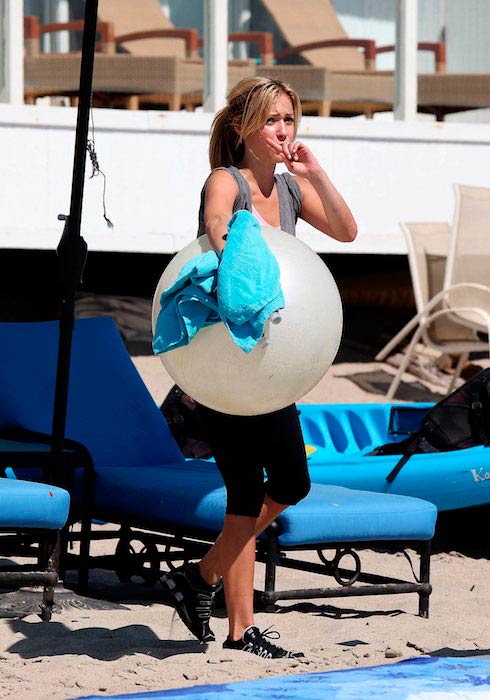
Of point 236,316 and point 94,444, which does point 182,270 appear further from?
point 94,444

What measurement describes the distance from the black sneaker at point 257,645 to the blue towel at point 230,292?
77 cm

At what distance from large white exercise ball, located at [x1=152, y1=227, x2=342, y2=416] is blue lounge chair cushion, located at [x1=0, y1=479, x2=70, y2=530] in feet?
2.15

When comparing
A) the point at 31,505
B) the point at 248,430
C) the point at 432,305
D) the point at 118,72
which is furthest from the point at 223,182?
the point at 118,72

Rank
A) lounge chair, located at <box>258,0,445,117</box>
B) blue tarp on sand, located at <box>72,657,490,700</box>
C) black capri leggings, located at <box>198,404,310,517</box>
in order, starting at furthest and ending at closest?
lounge chair, located at <box>258,0,445,117</box> < black capri leggings, located at <box>198,404,310,517</box> < blue tarp on sand, located at <box>72,657,490,700</box>

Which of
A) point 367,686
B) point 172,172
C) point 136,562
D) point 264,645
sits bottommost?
point 136,562

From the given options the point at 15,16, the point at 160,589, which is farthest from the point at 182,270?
the point at 15,16

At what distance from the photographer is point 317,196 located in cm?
361

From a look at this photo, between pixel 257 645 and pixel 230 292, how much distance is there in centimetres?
92

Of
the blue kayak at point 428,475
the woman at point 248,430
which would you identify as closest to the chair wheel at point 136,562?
the blue kayak at point 428,475

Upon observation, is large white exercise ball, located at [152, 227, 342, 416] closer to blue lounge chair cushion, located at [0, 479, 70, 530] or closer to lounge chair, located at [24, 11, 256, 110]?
blue lounge chair cushion, located at [0, 479, 70, 530]

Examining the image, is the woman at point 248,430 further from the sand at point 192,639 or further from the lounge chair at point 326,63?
the lounge chair at point 326,63

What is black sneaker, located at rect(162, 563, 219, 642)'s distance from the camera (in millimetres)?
3479

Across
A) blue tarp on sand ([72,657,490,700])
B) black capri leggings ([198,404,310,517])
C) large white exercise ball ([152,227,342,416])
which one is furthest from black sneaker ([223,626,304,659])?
large white exercise ball ([152,227,342,416])

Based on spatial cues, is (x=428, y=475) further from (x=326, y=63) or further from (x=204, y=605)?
(x=326, y=63)
